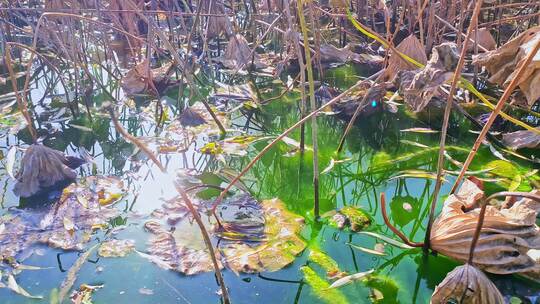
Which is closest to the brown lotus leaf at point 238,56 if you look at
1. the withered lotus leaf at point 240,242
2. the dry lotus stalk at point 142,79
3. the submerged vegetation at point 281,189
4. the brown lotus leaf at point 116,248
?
the submerged vegetation at point 281,189

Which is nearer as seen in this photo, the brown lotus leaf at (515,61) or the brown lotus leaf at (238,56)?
the brown lotus leaf at (515,61)

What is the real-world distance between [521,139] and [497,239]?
28.5 inches

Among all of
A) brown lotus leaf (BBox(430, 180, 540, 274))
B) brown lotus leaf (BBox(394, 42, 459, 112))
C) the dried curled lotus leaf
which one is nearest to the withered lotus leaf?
the dried curled lotus leaf

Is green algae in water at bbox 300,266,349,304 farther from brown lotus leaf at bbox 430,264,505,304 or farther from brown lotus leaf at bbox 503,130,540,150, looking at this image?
brown lotus leaf at bbox 503,130,540,150

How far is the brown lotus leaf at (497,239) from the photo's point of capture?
107 centimetres

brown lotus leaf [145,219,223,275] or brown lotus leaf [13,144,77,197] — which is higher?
brown lotus leaf [13,144,77,197]

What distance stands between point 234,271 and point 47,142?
109cm

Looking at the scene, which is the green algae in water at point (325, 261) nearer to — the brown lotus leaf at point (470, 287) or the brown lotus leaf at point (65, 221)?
the brown lotus leaf at point (470, 287)

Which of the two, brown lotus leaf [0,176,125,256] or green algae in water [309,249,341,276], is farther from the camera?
brown lotus leaf [0,176,125,256]

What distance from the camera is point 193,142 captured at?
6.21 ft

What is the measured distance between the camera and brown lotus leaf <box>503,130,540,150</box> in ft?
5.36

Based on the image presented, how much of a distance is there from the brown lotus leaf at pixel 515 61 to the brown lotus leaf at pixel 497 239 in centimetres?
27

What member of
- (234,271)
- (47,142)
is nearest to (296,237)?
(234,271)

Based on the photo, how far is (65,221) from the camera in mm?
1364
